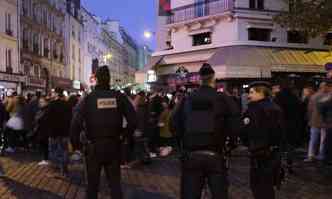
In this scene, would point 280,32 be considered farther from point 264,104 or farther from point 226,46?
point 264,104

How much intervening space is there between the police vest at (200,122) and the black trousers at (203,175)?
15cm

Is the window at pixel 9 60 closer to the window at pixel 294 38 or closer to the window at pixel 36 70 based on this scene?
the window at pixel 36 70

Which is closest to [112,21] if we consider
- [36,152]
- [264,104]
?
[36,152]

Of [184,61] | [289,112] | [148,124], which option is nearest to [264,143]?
[289,112]

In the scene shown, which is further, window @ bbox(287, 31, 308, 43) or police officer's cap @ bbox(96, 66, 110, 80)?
Result: window @ bbox(287, 31, 308, 43)

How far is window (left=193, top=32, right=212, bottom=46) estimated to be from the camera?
102ft

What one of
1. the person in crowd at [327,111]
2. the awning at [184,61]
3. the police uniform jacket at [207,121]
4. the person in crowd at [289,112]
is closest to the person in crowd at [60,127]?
the person in crowd at [289,112]

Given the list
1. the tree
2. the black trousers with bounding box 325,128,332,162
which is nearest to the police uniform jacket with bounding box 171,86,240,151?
the black trousers with bounding box 325,128,332,162

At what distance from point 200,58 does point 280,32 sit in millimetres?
4519

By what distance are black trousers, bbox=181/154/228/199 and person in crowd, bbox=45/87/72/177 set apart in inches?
227

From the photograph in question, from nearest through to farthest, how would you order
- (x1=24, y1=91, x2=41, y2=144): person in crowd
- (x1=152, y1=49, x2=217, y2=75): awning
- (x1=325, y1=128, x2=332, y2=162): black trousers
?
1. (x1=325, y1=128, x2=332, y2=162): black trousers
2. (x1=24, y1=91, x2=41, y2=144): person in crowd
3. (x1=152, y1=49, x2=217, y2=75): awning

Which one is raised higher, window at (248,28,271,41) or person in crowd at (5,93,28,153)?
window at (248,28,271,41)

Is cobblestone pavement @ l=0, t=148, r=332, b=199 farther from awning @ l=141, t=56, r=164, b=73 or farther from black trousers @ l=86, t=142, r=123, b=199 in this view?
awning @ l=141, t=56, r=164, b=73

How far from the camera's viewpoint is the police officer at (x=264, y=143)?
22.2ft
